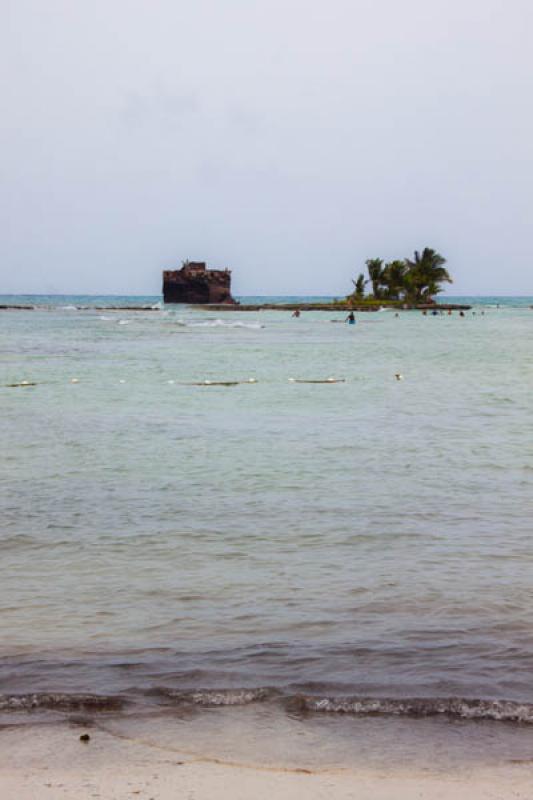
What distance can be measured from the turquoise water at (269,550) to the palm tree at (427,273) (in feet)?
333

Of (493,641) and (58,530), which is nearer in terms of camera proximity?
(493,641)

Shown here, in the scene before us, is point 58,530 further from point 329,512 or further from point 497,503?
point 497,503

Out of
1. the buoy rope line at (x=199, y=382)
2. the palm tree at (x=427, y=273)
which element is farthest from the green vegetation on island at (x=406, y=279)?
the buoy rope line at (x=199, y=382)

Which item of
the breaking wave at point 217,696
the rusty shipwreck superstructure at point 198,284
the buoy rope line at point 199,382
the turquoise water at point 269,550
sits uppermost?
the rusty shipwreck superstructure at point 198,284

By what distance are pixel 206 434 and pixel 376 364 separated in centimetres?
2285

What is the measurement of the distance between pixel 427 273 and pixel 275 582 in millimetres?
118418

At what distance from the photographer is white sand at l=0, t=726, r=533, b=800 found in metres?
4.41

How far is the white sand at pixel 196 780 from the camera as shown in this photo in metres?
4.41

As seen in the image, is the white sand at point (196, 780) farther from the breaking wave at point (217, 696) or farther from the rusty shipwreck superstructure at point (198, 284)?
the rusty shipwreck superstructure at point (198, 284)

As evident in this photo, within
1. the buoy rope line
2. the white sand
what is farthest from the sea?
the buoy rope line

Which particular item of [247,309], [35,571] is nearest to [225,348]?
[35,571]

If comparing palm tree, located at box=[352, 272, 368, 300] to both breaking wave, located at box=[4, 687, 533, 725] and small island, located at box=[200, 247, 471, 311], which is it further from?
breaking wave, located at box=[4, 687, 533, 725]

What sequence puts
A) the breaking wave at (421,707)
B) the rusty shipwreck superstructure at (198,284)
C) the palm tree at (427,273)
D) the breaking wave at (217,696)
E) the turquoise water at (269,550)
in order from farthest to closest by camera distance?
the rusty shipwreck superstructure at (198,284) < the palm tree at (427,273) < the turquoise water at (269,550) < the breaking wave at (217,696) < the breaking wave at (421,707)

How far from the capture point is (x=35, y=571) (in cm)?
851
